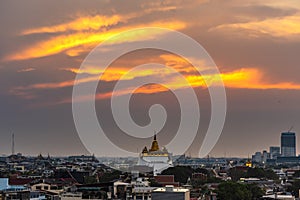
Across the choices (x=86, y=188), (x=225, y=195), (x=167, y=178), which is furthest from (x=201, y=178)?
(x=86, y=188)

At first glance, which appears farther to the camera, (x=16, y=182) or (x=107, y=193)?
(x=16, y=182)

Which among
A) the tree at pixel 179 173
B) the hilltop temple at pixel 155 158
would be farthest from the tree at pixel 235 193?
the hilltop temple at pixel 155 158

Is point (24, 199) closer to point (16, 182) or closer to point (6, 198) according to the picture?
point (6, 198)

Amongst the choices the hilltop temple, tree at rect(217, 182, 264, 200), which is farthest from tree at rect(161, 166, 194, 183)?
tree at rect(217, 182, 264, 200)

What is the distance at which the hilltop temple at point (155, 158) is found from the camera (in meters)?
96.3

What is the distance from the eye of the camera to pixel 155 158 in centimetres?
9862

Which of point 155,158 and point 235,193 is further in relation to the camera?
point 155,158

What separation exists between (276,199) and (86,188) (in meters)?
11.7

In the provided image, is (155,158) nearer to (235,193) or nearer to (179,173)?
(179,173)

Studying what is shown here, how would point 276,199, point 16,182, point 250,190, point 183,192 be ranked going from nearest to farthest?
point 183,192 → point 276,199 → point 250,190 → point 16,182

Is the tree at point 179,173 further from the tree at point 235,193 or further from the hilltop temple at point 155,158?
the tree at point 235,193

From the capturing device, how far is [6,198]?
129ft

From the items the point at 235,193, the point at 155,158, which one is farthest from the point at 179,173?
the point at 235,193

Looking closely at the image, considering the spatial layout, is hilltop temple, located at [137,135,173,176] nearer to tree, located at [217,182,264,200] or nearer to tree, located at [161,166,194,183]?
tree, located at [161,166,194,183]
